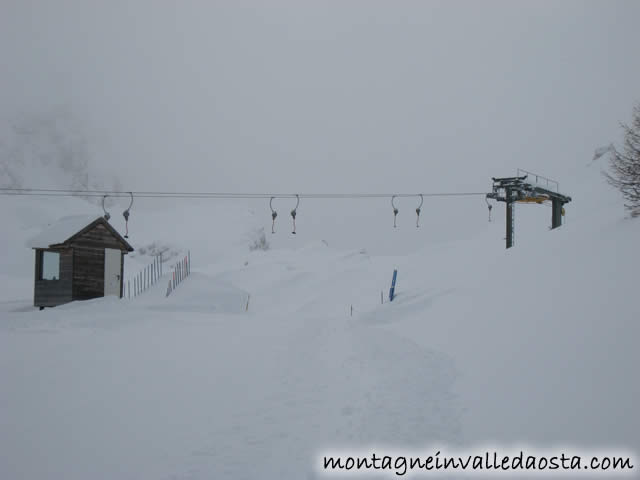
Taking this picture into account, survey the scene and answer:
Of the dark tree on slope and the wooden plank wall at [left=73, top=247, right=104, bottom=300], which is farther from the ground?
the dark tree on slope

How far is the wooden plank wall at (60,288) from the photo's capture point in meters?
21.3

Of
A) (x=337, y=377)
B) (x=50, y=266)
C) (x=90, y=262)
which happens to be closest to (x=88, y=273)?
(x=90, y=262)

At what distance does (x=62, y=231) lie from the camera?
72.7ft

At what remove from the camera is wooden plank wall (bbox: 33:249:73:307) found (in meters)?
21.3

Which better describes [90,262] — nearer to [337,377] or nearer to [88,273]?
[88,273]

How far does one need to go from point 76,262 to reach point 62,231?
6.76 feet

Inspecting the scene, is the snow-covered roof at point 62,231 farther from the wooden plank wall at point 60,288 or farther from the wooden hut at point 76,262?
the wooden plank wall at point 60,288

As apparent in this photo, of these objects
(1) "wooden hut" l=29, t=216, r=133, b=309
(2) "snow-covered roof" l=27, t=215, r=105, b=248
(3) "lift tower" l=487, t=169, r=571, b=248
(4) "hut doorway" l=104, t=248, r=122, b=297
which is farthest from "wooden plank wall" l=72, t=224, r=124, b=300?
(3) "lift tower" l=487, t=169, r=571, b=248

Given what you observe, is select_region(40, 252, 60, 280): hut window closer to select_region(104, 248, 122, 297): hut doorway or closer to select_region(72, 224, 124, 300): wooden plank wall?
select_region(72, 224, 124, 300): wooden plank wall

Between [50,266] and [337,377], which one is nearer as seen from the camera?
[337,377]

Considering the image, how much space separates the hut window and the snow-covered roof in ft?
2.88

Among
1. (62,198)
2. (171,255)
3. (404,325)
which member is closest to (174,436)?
(404,325)

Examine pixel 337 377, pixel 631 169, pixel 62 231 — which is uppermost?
pixel 631 169

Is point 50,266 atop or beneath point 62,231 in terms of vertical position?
beneath
